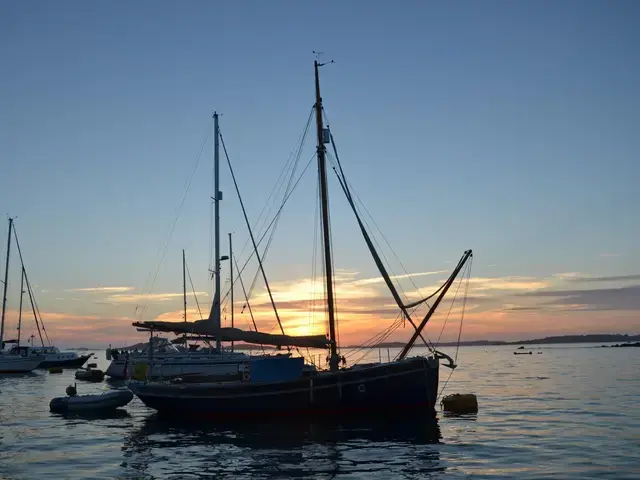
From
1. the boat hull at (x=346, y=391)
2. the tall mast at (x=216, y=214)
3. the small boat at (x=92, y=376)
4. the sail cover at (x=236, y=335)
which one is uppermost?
the tall mast at (x=216, y=214)

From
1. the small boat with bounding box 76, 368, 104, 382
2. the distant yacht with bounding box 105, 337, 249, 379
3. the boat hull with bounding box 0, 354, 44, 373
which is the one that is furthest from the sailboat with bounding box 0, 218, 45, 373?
the distant yacht with bounding box 105, 337, 249, 379

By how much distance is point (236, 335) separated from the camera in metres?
35.5

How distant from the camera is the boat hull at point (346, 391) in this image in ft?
105

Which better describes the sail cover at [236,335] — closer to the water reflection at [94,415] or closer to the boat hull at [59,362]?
the water reflection at [94,415]

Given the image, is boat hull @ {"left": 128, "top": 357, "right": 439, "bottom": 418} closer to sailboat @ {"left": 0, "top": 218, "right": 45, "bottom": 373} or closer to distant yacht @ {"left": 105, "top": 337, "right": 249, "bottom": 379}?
distant yacht @ {"left": 105, "top": 337, "right": 249, "bottom": 379}

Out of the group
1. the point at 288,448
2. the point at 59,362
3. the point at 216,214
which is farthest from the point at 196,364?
the point at 59,362

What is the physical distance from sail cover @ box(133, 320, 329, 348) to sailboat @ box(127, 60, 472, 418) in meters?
0.06

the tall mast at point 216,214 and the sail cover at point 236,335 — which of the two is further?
the tall mast at point 216,214

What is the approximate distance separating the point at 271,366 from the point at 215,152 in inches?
863

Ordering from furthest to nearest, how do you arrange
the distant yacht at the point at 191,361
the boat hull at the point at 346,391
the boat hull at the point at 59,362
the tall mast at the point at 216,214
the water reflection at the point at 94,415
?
the boat hull at the point at 59,362, the distant yacht at the point at 191,361, the tall mast at the point at 216,214, the water reflection at the point at 94,415, the boat hull at the point at 346,391

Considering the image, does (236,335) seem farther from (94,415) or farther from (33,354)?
(33,354)

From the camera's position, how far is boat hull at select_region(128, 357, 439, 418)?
3206 cm

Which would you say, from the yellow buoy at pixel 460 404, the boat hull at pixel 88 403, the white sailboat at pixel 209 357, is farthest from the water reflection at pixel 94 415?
the yellow buoy at pixel 460 404

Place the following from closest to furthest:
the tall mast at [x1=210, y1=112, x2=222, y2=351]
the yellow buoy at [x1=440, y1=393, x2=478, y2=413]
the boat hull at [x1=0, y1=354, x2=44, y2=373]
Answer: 1. the yellow buoy at [x1=440, y1=393, x2=478, y2=413]
2. the tall mast at [x1=210, y1=112, x2=222, y2=351]
3. the boat hull at [x1=0, y1=354, x2=44, y2=373]
